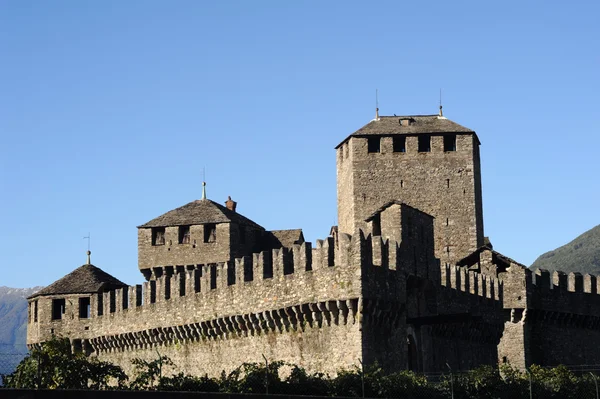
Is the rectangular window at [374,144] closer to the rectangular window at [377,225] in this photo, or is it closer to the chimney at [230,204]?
the chimney at [230,204]

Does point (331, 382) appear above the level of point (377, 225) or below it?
below

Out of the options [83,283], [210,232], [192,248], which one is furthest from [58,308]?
[210,232]

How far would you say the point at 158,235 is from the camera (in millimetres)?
59656

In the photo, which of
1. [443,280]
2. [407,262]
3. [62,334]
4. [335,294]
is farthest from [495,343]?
[62,334]

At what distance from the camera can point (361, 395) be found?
1203 inches

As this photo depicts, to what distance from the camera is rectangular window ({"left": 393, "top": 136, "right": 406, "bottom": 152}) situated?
64.1m

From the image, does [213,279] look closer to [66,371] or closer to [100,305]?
[66,371]

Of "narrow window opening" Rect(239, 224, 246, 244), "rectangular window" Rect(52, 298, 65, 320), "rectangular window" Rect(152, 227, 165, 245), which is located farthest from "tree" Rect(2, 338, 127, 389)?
"narrow window opening" Rect(239, 224, 246, 244)

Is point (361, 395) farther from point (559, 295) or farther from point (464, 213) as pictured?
point (464, 213)

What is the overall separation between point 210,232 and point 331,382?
28665 millimetres

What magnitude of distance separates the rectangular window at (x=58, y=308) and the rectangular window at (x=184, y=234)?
23.2 ft

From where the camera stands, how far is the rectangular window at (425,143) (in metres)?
63.8

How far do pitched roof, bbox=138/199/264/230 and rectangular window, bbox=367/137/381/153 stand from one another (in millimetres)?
7744

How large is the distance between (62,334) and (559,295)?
73.6ft
